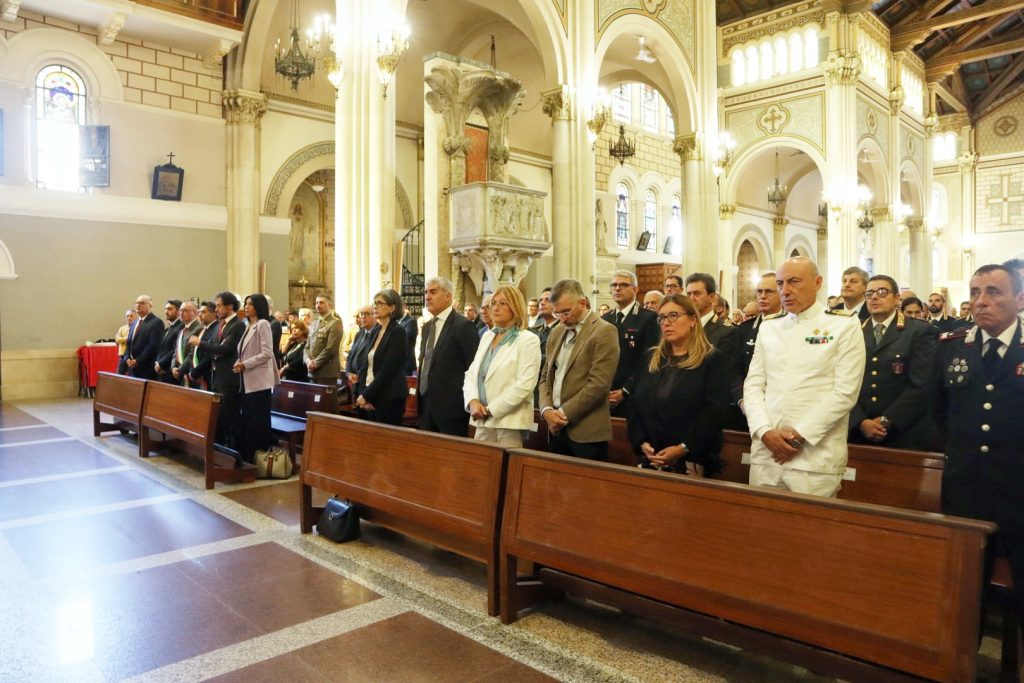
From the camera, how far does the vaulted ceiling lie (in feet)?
64.5

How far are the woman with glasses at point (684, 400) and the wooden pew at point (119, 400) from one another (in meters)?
5.41

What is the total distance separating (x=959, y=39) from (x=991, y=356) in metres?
26.2

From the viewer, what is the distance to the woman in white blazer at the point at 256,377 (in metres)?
5.81

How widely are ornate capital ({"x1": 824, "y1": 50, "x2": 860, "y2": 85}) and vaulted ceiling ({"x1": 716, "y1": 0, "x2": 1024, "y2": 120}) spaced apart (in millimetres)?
1284

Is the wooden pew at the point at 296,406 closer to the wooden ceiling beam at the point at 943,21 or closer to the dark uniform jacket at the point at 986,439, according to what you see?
the dark uniform jacket at the point at 986,439

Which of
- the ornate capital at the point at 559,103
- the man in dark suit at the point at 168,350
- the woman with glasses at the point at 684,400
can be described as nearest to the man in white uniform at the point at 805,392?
the woman with glasses at the point at 684,400

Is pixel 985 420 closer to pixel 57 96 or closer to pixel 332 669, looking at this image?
pixel 332 669

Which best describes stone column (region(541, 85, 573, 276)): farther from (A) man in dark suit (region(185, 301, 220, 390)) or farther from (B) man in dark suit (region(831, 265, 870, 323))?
(B) man in dark suit (region(831, 265, 870, 323))

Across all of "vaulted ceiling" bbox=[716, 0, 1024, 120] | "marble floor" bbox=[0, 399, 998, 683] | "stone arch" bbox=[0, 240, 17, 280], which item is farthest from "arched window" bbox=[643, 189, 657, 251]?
"marble floor" bbox=[0, 399, 998, 683]

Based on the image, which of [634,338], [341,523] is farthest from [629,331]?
[341,523]

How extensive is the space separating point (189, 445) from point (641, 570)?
519cm

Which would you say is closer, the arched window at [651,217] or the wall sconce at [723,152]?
the wall sconce at [723,152]

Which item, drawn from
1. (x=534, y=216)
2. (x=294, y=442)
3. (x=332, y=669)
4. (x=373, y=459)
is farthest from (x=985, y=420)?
(x=534, y=216)

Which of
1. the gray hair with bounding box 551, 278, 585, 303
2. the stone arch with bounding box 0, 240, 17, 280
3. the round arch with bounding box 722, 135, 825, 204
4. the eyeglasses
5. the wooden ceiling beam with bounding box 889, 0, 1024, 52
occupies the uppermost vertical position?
the wooden ceiling beam with bounding box 889, 0, 1024, 52
